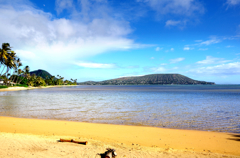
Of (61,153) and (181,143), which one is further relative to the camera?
(181,143)

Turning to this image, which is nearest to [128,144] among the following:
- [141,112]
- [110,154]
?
[110,154]

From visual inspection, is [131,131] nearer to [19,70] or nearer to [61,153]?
[61,153]

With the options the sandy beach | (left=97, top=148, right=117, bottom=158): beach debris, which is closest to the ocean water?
the sandy beach

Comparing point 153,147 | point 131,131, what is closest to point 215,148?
point 153,147

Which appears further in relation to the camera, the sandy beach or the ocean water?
the ocean water

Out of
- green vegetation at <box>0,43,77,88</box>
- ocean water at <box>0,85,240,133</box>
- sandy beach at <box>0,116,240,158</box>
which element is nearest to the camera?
sandy beach at <box>0,116,240,158</box>

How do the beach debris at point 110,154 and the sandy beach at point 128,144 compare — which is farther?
the sandy beach at point 128,144

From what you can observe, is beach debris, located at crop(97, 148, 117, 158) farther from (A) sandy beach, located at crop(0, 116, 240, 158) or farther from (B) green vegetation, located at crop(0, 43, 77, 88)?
(B) green vegetation, located at crop(0, 43, 77, 88)

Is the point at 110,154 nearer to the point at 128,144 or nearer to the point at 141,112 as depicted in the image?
the point at 128,144

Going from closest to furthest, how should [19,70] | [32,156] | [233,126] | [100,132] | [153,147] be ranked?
[32,156] → [153,147] → [100,132] → [233,126] → [19,70]

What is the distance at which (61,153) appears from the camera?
20.2ft

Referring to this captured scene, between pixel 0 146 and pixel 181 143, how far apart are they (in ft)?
25.8

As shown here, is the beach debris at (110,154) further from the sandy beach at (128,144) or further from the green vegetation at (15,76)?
the green vegetation at (15,76)

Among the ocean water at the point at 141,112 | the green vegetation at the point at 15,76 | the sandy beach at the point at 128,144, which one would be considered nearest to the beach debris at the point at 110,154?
the sandy beach at the point at 128,144
